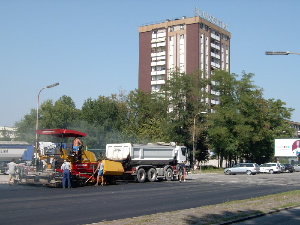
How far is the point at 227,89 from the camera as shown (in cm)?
6712

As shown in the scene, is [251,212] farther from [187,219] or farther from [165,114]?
[165,114]

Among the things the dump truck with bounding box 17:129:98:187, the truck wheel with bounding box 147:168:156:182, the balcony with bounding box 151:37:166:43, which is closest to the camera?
the dump truck with bounding box 17:129:98:187

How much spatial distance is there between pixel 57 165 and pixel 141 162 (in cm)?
734

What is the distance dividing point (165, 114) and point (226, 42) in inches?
1724

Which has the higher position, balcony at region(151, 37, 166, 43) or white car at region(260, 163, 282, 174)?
balcony at region(151, 37, 166, 43)

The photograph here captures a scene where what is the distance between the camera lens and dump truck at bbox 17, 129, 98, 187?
2436cm

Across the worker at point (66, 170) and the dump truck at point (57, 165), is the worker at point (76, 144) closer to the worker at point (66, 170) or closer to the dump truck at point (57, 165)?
the dump truck at point (57, 165)

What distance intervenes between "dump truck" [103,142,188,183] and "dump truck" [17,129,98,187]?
5.49 ft

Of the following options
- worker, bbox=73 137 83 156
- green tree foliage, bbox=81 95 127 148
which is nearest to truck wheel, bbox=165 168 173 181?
worker, bbox=73 137 83 156

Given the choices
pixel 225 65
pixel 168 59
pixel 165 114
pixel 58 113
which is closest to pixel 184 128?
pixel 165 114

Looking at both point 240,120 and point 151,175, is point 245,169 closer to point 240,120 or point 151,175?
point 240,120

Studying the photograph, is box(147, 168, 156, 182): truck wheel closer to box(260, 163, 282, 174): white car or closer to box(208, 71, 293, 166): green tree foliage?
box(260, 163, 282, 174): white car

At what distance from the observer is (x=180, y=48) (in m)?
92.1

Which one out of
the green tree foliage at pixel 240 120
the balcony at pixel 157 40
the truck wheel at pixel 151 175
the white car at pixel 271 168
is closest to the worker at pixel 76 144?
the truck wheel at pixel 151 175
